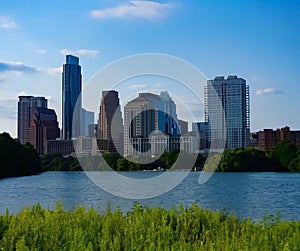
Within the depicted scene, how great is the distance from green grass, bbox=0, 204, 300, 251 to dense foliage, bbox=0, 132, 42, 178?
215 ft

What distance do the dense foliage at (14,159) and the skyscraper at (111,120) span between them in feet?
137

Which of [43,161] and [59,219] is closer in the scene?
[59,219]

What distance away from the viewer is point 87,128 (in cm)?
3606

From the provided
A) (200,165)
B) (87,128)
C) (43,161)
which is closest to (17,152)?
(43,161)

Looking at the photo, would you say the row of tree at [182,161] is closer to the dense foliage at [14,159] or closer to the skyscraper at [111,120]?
the dense foliage at [14,159]

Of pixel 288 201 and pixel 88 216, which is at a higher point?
pixel 88 216

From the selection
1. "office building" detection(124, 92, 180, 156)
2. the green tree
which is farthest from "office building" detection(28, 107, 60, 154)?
"office building" detection(124, 92, 180, 156)

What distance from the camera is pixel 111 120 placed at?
98.8 ft

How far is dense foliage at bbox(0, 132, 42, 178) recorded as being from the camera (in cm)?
7388

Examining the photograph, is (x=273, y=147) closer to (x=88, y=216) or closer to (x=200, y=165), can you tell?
(x=200, y=165)

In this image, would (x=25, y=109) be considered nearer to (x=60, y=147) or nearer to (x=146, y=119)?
(x=60, y=147)

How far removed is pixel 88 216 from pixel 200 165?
221 feet

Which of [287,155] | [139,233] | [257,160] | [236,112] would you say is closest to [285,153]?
[287,155]

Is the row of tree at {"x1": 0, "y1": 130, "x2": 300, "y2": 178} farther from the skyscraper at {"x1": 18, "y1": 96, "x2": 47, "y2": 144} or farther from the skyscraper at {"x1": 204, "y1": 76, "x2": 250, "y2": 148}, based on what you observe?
the skyscraper at {"x1": 18, "y1": 96, "x2": 47, "y2": 144}
